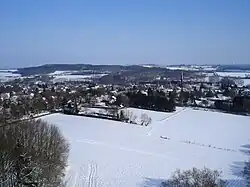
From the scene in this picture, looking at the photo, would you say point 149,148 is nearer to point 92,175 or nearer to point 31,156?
point 92,175

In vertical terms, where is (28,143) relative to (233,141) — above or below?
above

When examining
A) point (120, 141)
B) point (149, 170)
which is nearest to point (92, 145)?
point (120, 141)

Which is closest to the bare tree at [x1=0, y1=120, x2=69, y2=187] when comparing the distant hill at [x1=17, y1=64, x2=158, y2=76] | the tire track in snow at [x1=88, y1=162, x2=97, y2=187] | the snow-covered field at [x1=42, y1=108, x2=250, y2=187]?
the snow-covered field at [x1=42, y1=108, x2=250, y2=187]

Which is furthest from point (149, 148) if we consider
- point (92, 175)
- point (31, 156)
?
point (31, 156)

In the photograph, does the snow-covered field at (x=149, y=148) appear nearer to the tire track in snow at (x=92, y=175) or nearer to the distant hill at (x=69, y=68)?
the tire track in snow at (x=92, y=175)

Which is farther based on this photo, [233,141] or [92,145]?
[233,141]

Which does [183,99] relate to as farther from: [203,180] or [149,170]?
[203,180]

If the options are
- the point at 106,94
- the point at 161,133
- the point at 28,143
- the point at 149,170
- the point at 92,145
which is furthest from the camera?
the point at 106,94
